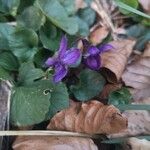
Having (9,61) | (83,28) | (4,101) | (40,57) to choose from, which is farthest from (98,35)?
(4,101)

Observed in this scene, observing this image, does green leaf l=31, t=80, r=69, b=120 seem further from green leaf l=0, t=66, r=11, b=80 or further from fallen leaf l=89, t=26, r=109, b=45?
fallen leaf l=89, t=26, r=109, b=45

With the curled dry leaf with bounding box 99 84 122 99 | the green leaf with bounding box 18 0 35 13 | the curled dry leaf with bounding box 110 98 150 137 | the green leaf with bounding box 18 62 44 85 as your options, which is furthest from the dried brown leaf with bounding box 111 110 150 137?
the green leaf with bounding box 18 0 35 13

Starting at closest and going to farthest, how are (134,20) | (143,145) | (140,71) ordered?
(143,145) → (140,71) → (134,20)

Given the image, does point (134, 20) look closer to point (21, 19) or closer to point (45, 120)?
point (21, 19)

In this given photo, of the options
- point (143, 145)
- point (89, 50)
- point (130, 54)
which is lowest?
point (143, 145)

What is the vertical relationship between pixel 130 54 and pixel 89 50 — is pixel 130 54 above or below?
below

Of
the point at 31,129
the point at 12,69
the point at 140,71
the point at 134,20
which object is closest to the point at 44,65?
the point at 12,69

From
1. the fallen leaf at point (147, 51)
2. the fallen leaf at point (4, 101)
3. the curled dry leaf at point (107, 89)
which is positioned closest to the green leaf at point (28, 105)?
the fallen leaf at point (4, 101)
